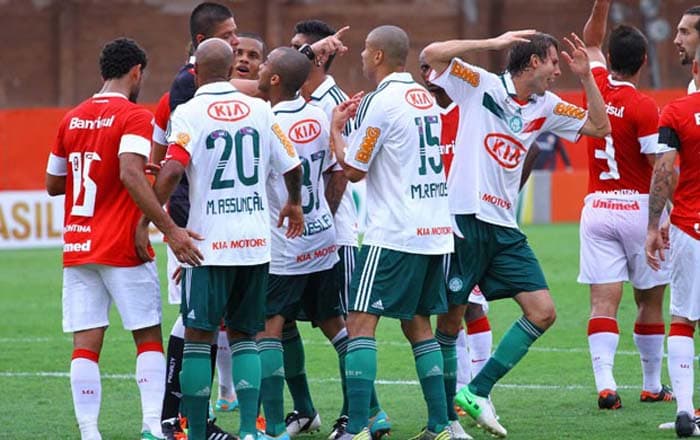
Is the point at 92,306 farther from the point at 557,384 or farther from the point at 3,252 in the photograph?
the point at 3,252

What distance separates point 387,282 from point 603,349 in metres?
2.44

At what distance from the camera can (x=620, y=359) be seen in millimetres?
11789

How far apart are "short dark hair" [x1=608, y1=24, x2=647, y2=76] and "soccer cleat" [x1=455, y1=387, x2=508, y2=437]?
2.87 metres

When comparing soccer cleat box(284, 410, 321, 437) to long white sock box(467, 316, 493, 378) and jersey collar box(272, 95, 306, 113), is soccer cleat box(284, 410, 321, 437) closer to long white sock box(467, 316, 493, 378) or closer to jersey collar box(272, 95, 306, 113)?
long white sock box(467, 316, 493, 378)

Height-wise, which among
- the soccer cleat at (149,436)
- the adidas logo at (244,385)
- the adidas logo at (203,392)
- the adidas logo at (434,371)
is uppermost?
the adidas logo at (434,371)

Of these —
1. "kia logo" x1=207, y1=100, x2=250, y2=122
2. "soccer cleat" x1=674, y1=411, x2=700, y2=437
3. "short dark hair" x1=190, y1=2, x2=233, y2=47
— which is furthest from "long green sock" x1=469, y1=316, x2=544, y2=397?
"short dark hair" x1=190, y1=2, x2=233, y2=47

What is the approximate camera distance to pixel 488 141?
28.3 feet

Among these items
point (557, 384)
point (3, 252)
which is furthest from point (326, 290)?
point (3, 252)

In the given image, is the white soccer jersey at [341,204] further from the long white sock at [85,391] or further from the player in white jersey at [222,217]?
the long white sock at [85,391]

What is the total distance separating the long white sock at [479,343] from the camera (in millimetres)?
9703

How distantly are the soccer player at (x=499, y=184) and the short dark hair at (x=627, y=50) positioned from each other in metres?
1.19

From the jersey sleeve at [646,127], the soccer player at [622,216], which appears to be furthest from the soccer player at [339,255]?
the jersey sleeve at [646,127]

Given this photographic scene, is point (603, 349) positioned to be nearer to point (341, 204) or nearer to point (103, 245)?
point (341, 204)

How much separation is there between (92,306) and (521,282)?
8.68 ft
